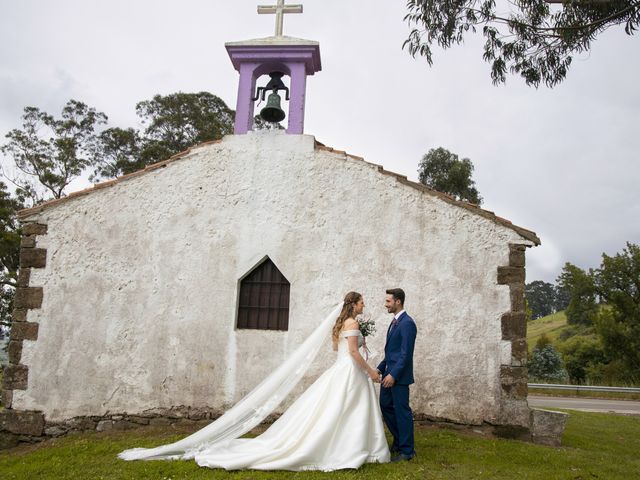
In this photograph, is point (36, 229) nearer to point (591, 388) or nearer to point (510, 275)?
point (510, 275)

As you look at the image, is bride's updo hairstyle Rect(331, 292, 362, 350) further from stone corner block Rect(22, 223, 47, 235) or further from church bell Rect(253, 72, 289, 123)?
stone corner block Rect(22, 223, 47, 235)

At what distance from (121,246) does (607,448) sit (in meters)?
8.15

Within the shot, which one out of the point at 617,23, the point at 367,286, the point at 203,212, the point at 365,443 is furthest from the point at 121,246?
the point at 617,23

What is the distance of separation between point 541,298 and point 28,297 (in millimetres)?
75006

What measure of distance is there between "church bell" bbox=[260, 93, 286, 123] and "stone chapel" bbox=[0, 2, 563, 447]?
1.81 ft

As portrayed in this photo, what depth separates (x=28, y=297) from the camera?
25.3 feet

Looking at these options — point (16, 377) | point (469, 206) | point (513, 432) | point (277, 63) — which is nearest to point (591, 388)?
point (513, 432)

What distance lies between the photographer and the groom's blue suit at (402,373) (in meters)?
5.56

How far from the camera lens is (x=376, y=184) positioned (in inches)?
305

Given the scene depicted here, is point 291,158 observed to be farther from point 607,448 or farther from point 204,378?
point 607,448

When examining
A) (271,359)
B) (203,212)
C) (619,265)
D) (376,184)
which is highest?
(619,265)

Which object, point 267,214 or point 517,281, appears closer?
point 517,281

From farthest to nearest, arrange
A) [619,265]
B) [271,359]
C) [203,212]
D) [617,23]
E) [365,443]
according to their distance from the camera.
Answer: [619,265]
[203,212]
[271,359]
[617,23]
[365,443]

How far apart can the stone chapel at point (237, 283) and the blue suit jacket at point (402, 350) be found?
159cm
